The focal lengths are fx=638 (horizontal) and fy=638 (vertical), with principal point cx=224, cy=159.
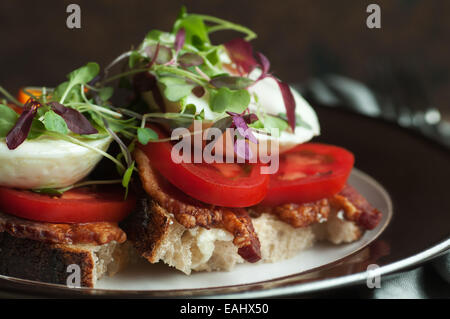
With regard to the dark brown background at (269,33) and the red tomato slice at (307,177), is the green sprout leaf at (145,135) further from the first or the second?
the dark brown background at (269,33)

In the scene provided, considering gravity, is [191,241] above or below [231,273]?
above

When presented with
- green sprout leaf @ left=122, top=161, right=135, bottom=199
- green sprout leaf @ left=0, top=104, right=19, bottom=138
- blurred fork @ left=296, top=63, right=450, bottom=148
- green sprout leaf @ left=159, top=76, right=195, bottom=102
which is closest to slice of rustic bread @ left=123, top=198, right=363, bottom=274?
green sprout leaf @ left=122, top=161, right=135, bottom=199

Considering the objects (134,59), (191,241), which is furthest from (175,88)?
(191,241)

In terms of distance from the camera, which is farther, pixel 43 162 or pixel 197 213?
pixel 197 213

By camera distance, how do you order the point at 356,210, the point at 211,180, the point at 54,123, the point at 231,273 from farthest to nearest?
the point at 356,210, the point at 231,273, the point at 211,180, the point at 54,123

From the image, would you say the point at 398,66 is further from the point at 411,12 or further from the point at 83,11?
the point at 83,11

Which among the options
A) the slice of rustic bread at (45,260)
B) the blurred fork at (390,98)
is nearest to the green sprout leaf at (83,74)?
the slice of rustic bread at (45,260)

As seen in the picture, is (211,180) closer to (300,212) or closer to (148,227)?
(148,227)
